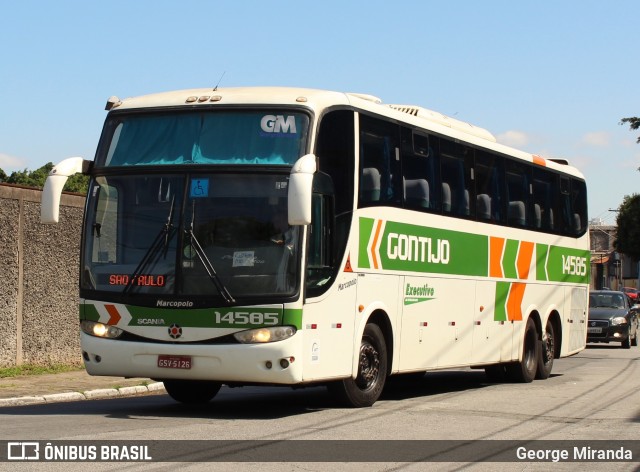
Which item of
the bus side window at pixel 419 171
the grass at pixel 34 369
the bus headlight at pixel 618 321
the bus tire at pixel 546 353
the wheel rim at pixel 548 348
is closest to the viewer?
the bus side window at pixel 419 171

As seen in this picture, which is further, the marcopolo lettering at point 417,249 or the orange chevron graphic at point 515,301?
the orange chevron graphic at point 515,301

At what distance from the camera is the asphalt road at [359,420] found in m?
9.78

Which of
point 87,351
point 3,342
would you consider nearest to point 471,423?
point 87,351

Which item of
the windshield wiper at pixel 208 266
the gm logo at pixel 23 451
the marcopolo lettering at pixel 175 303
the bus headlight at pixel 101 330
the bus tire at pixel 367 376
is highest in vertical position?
the windshield wiper at pixel 208 266

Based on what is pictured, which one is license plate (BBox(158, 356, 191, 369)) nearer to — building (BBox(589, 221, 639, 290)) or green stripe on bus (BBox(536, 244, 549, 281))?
green stripe on bus (BBox(536, 244, 549, 281))

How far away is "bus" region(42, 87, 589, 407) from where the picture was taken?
1221cm

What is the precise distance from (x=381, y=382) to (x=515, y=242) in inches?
218

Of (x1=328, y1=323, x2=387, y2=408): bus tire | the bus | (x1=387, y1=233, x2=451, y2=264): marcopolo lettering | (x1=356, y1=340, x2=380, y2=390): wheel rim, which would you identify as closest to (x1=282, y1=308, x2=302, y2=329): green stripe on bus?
the bus

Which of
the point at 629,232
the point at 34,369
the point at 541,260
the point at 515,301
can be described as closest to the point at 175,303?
the point at 34,369

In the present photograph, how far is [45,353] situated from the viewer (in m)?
19.0

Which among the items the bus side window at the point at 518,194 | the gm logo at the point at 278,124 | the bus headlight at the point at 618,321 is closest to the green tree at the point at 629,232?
the bus headlight at the point at 618,321

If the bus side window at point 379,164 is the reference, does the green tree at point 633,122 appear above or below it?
above

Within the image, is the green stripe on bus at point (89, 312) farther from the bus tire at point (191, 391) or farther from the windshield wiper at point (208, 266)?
the bus tire at point (191, 391)

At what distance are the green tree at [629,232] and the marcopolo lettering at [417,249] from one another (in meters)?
72.6
